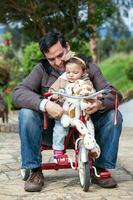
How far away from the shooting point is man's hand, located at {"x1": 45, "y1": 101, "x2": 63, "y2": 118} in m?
5.32

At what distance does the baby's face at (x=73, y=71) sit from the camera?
5.41m

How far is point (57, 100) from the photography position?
5492 mm

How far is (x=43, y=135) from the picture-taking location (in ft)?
18.6

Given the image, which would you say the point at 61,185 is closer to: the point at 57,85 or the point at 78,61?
the point at 57,85

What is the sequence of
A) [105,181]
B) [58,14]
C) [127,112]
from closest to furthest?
[105,181] < [127,112] < [58,14]

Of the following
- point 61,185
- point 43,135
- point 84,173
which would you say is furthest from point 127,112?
point 84,173

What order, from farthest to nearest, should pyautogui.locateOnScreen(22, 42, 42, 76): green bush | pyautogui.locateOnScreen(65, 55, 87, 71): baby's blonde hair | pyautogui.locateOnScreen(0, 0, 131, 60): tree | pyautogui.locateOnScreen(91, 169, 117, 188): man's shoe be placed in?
pyautogui.locateOnScreen(22, 42, 42, 76): green bush → pyautogui.locateOnScreen(0, 0, 131, 60): tree → pyautogui.locateOnScreen(91, 169, 117, 188): man's shoe → pyautogui.locateOnScreen(65, 55, 87, 71): baby's blonde hair

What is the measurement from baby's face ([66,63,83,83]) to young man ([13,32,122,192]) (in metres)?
0.19

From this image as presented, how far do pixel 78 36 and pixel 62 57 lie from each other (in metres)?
9.63

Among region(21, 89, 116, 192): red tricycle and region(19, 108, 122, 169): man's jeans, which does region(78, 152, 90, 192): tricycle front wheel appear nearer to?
region(21, 89, 116, 192): red tricycle

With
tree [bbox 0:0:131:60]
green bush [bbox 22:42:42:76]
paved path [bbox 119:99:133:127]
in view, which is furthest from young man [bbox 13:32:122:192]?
green bush [bbox 22:42:42:76]

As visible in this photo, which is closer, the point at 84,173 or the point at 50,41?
the point at 84,173

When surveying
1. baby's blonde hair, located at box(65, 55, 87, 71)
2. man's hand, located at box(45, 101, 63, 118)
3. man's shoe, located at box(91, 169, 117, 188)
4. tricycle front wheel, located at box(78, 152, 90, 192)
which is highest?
baby's blonde hair, located at box(65, 55, 87, 71)

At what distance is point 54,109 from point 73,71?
0.36 metres
